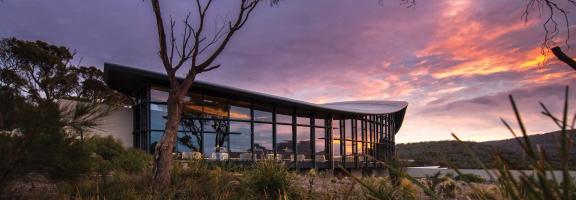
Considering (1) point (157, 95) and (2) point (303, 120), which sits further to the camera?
(2) point (303, 120)

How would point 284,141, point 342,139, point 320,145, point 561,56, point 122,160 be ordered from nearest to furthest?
1. point 561,56
2. point 122,160
3. point 284,141
4. point 320,145
5. point 342,139

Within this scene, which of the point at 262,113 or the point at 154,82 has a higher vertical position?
the point at 154,82

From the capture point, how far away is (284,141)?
26.0 m

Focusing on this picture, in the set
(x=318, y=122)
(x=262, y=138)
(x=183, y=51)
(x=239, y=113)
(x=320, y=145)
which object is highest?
(x=183, y=51)

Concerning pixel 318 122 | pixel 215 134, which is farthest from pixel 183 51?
pixel 318 122

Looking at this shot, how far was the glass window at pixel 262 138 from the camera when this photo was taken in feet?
80.5

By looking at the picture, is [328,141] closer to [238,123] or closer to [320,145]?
[320,145]

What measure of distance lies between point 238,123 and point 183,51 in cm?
1408

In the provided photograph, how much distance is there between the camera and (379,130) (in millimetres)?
36406

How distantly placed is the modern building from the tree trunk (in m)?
9.69

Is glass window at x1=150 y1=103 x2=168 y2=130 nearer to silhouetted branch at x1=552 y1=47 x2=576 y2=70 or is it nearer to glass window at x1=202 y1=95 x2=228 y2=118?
glass window at x1=202 y1=95 x2=228 y2=118

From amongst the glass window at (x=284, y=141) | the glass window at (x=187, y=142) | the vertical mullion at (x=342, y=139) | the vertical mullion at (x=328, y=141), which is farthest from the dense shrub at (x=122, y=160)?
the vertical mullion at (x=342, y=139)

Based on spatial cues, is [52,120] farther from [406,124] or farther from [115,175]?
[406,124]

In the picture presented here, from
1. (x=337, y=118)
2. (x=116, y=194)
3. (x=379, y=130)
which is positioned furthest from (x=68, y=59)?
(x=116, y=194)
